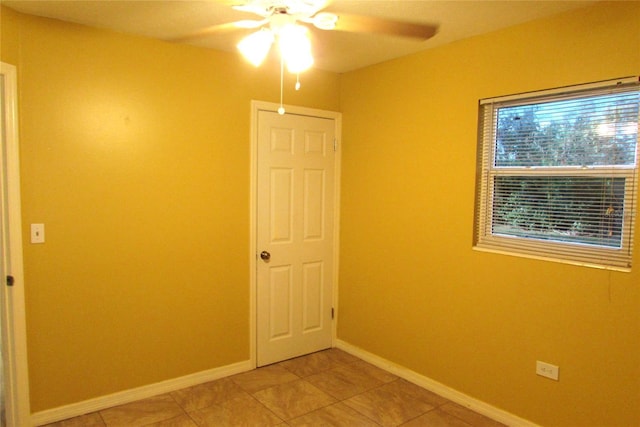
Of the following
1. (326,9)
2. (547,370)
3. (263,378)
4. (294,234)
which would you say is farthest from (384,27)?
(263,378)

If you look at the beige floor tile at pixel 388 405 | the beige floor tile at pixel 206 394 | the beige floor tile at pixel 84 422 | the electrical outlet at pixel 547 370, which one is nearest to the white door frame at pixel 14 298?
the beige floor tile at pixel 84 422

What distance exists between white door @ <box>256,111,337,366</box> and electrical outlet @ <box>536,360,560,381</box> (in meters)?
1.81

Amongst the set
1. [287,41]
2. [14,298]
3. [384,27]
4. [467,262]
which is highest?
[384,27]

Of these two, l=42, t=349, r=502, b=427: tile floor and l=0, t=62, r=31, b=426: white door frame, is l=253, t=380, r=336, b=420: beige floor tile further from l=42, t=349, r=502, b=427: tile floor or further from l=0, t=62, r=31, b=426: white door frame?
l=0, t=62, r=31, b=426: white door frame

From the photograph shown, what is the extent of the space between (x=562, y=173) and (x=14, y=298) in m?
3.19

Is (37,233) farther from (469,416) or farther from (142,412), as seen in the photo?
(469,416)

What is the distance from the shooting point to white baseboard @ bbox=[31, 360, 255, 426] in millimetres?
2607

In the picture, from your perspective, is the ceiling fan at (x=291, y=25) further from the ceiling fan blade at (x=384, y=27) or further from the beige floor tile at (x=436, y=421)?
the beige floor tile at (x=436, y=421)


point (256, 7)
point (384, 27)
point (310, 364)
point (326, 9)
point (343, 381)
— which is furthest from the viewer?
point (310, 364)

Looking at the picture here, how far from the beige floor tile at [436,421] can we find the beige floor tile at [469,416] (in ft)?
0.14

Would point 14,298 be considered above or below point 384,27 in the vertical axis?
below

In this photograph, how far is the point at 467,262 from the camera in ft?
9.37

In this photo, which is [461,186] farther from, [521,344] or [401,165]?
[521,344]

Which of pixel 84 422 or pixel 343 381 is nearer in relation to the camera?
pixel 84 422
